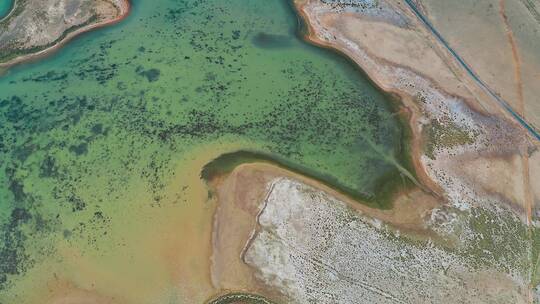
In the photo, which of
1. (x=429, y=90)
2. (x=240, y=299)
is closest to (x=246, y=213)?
(x=240, y=299)

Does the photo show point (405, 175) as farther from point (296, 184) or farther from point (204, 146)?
point (204, 146)

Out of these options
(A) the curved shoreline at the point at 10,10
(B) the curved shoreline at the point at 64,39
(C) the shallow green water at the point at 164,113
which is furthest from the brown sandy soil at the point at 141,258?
(A) the curved shoreline at the point at 10,10

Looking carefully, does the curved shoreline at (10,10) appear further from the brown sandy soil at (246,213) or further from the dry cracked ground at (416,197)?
the brown sandy soil at (246,213)

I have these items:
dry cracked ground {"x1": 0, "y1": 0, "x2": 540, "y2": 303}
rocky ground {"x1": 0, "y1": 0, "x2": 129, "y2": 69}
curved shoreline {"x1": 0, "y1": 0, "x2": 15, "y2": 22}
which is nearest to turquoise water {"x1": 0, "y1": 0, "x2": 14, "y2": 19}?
curved shoreline {"x1": 0, "y1": 0, "x2": 15, "y2": 22}

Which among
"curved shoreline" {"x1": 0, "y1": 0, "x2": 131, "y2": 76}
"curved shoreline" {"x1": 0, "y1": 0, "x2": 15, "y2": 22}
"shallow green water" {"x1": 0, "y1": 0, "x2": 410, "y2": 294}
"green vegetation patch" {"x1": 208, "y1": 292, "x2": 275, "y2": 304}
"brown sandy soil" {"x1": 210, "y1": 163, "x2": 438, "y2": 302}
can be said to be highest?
"curved shoreline" {"x1": 0, "y1": 0, "x2": 15, "y2": 22}

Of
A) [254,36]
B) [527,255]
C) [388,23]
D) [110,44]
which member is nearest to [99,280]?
[110,44]

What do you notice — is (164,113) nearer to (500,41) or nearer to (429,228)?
(429,228)

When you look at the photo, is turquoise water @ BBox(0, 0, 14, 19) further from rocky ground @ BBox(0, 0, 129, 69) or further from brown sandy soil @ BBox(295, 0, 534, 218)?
brown sandy soil @ BBox(295, 0, 534, 218)

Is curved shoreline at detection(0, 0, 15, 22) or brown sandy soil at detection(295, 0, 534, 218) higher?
curved shoreline at detection(0, 0, 15, 22)
